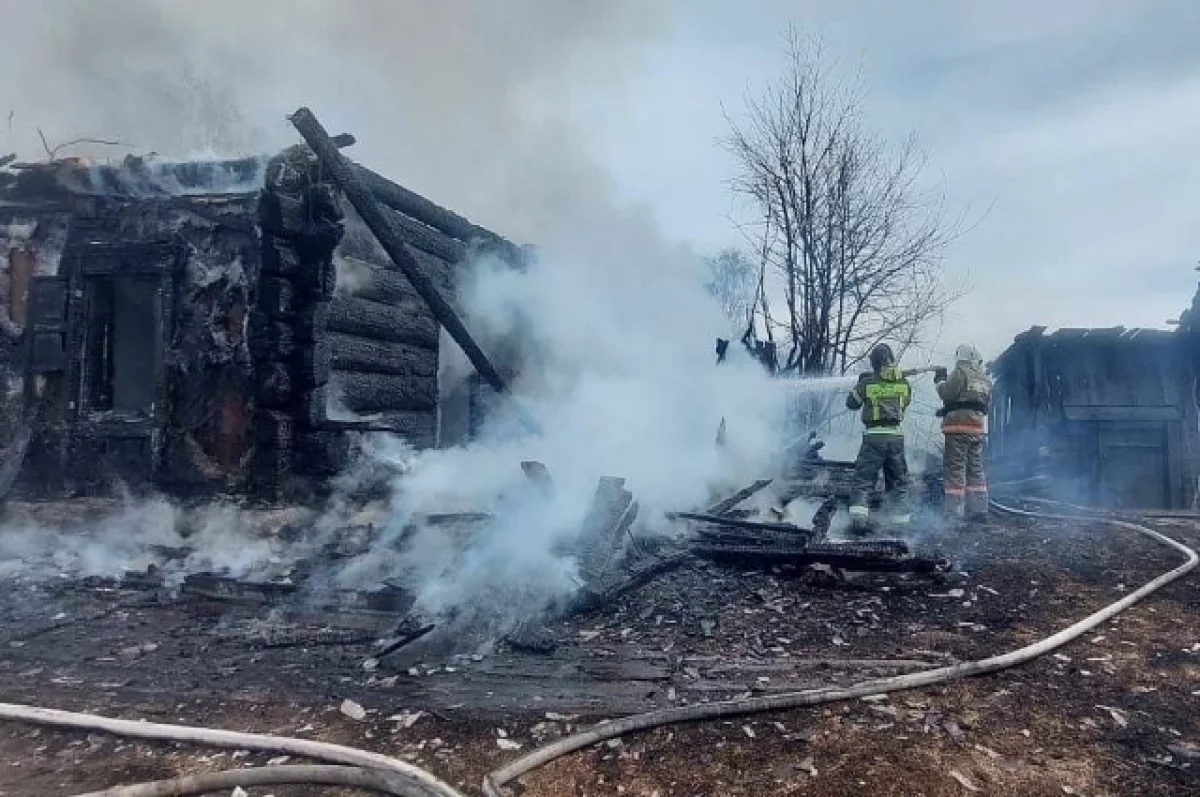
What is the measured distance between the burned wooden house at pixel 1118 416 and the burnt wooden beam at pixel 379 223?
9913 mm

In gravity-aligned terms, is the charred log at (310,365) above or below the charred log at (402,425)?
above

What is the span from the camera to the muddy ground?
11.3ft

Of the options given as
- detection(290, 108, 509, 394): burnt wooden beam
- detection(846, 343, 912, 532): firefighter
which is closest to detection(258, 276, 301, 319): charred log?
detection(290, 108, 509, 394): burnt wooden beam

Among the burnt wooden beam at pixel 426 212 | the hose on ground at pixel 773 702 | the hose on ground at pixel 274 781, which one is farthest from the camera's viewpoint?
the burnt wooden beam at pixel 426 212

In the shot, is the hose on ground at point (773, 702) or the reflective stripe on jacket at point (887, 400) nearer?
the hose on ground at point (773, 702)

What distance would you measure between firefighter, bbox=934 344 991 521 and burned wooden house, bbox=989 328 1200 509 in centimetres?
458

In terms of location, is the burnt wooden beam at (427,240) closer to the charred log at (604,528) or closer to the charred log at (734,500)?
the charred log at (604,528)

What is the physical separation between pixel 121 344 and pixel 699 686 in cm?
755

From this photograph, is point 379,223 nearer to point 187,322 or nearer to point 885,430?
point 187,322

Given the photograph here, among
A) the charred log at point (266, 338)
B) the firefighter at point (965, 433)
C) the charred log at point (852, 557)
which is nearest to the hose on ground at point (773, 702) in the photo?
the charred log at point (852, 557)

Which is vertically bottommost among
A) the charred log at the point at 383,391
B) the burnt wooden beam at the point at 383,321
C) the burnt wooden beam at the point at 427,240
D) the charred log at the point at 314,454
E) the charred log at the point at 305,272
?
the charred log at the point at 314,454

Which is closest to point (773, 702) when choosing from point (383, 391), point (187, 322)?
point (383, 391)

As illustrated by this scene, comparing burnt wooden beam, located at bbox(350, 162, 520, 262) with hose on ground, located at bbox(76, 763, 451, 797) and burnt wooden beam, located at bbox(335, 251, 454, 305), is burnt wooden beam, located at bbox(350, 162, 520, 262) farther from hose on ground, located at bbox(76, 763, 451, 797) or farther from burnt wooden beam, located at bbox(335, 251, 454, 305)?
hose on ground, located at bbox(76, 763, 451, 797)

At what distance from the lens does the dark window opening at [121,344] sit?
7.99 meters
